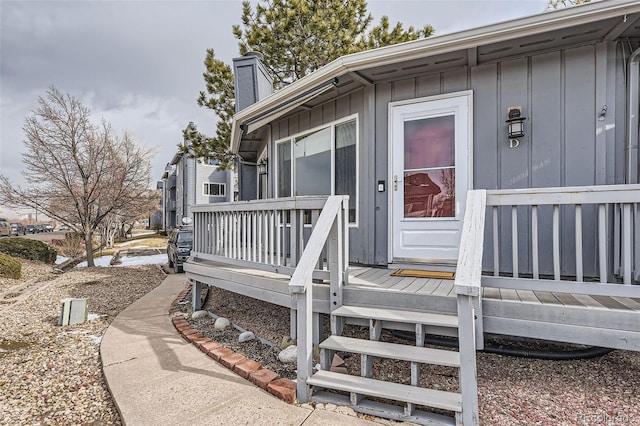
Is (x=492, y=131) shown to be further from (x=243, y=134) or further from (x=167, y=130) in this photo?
(x=167, y=130)

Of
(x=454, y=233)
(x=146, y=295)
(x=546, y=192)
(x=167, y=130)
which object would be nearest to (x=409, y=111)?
(x=454, y=233)

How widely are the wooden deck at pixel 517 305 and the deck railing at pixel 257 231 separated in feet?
0.80

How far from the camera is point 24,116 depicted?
29.6ft

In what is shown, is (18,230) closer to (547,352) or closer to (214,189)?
(214,189)

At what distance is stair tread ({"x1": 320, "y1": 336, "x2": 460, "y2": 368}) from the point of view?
2221 mm

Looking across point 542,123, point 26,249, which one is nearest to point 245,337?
point 542,123

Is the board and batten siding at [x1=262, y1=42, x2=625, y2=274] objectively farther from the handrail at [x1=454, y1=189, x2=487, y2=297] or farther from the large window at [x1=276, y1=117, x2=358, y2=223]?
the handrail at [x1=454, y1=189, x2=487, y2=297]

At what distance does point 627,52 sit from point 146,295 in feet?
25.1

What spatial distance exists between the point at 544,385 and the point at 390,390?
129 centimetres

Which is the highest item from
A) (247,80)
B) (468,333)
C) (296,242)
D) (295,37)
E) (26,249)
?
(295,37)

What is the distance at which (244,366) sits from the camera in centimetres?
283

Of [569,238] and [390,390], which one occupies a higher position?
[569,238]

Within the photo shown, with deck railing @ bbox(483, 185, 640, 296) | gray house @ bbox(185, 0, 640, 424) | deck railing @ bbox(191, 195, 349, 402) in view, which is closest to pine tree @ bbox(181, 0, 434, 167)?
gray house @ bbox(185, 0, 640, 424)

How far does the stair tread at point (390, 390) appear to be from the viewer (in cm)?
203
